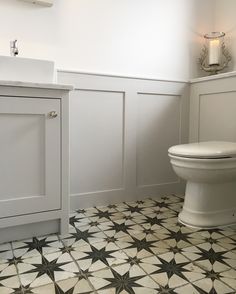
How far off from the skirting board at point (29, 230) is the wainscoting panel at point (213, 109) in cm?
122

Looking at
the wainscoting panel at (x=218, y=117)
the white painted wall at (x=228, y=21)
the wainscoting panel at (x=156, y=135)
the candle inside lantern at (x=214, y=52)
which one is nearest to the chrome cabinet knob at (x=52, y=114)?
the wainscoting panel at (x=156, y=135)

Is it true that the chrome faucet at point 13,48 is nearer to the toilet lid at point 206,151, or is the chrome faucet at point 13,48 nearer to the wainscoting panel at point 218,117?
the toilet lid at point 206,151

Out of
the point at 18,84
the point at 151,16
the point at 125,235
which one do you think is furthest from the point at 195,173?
the point at 151,16

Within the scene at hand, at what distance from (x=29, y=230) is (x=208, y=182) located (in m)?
0.92

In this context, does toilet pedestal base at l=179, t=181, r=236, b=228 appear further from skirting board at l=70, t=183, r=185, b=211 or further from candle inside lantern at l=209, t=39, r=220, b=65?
candle inside lantern at l=209, t=39, r=220, b=65

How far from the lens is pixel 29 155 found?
4.22 ft

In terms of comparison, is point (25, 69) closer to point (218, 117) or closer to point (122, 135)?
point (122, 135)

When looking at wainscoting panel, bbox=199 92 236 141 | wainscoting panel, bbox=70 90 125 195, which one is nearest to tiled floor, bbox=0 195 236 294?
wainscoting panel, bbox=70 90 125 195

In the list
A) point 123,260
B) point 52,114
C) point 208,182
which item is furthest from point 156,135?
point 123,260

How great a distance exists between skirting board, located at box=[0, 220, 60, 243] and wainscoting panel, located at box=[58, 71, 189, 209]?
0.38 meters

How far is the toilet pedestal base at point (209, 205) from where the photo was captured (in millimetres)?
1510

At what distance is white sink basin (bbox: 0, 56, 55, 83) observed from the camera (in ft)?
4.45

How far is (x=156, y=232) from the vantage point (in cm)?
145

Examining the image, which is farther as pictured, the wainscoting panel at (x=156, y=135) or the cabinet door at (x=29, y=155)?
the wainscoting panel at (x=156, y=135)
